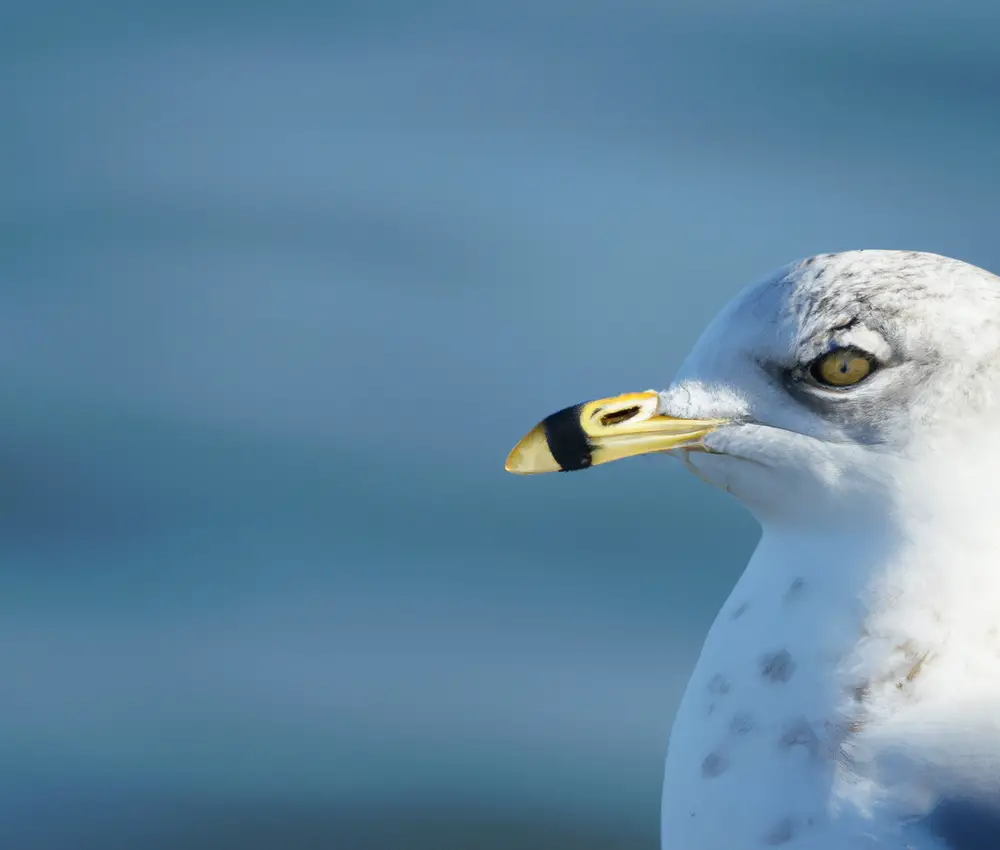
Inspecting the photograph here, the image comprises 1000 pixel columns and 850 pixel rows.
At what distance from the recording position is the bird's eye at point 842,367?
1.99m

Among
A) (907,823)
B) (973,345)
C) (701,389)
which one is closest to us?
(907,823)

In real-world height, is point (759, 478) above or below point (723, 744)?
above

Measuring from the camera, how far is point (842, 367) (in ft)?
6.57

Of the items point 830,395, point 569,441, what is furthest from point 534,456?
point 830,395

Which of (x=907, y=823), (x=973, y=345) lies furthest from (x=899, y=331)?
(x=907, y=823)

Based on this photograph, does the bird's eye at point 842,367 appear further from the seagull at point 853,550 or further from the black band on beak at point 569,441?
the black band on beak at point 569,441

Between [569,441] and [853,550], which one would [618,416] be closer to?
[569,441]

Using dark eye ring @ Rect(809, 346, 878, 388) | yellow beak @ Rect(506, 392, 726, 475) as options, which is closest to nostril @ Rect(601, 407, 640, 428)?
yellow beak @ Rect(506, 392, 726, 475)

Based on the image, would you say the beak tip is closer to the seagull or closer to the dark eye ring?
the seagull

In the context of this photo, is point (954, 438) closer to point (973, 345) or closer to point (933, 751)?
point (973, 345)

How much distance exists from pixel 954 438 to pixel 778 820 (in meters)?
0.48

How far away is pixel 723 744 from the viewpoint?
6.59ft

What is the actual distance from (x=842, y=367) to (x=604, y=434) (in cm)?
30

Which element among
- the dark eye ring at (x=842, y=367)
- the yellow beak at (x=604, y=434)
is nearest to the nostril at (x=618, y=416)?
the yellow beak at (x=604, y=434)
